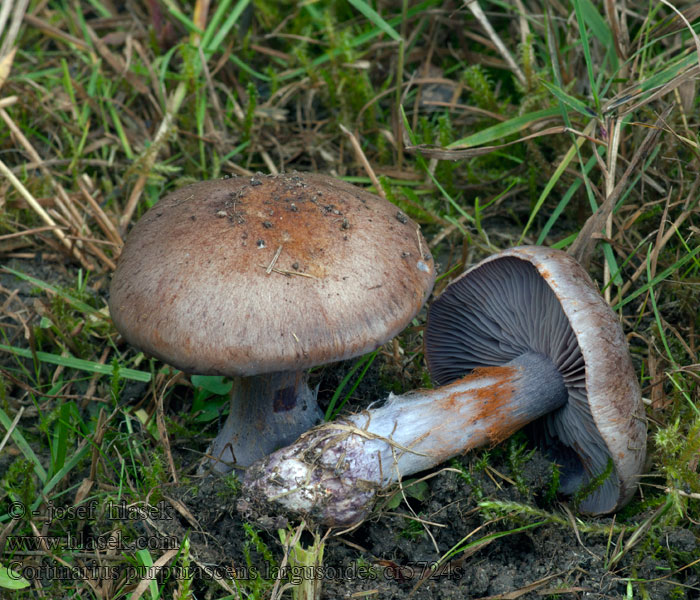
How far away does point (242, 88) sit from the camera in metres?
3.91

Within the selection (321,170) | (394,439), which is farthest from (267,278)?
(321,170)

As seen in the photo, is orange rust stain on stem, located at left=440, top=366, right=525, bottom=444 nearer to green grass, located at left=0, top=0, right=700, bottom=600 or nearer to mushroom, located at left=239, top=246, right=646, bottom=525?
mushroom, located at left=239, top=246, right=646, bottom=525

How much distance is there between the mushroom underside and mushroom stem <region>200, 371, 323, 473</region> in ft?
2.09

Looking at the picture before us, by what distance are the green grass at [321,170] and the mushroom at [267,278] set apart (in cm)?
54

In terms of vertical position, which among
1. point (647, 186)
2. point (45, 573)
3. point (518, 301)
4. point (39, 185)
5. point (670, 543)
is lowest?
point (670, 543)

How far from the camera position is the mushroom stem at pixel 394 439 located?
213 centimetres

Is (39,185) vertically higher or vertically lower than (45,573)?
higher

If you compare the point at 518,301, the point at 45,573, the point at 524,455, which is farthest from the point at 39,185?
the point at 524,455

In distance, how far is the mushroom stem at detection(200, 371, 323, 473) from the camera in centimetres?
244

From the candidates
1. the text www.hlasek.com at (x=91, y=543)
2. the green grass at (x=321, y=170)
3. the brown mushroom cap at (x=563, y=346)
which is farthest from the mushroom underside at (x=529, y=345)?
the text www.hlasek.com at (x=91, y=543)

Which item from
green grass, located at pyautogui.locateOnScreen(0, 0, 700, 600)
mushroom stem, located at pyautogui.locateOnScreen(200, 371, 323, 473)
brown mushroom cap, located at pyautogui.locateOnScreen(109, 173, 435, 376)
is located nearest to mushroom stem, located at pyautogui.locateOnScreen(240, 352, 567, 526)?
green grass, located at pyautogui.locateOnScreen(0, 0, 700, 600)

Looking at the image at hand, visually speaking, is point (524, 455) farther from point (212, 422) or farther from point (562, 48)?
point (562, 48)

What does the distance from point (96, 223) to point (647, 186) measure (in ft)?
8.94

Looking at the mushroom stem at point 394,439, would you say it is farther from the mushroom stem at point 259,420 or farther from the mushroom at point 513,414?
the mushroom stem at point 259,420
